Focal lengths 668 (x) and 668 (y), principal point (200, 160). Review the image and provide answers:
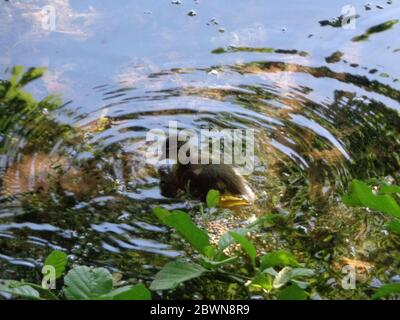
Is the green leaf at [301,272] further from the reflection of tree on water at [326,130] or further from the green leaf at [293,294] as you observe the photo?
the reflection of tree on water at [326,130]

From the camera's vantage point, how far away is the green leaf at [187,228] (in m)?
1.86

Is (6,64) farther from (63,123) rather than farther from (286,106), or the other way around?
(286,106)

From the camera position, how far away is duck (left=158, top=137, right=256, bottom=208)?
319 cm

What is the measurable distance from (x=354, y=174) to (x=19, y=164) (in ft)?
5.39

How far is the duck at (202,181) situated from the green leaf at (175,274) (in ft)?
3.92

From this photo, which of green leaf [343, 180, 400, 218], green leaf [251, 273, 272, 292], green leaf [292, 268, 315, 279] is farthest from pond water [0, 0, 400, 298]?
green leaf [343, 180, 400, 218]

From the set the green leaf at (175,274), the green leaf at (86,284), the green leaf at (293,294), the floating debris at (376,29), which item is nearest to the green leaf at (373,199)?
the green leaf at (293,294)

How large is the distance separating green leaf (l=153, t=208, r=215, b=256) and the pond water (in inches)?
12.3

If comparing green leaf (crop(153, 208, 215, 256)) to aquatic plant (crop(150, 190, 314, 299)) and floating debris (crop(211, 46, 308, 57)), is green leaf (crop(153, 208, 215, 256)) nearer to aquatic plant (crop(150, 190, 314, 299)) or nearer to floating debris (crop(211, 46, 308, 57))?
aquatic plant (crop(150, 190, 314, 299))

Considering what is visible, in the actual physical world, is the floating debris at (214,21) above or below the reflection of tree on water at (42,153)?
above

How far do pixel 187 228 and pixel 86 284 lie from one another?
384 millimetres

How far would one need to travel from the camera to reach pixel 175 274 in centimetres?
191

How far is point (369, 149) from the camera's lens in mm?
3467
